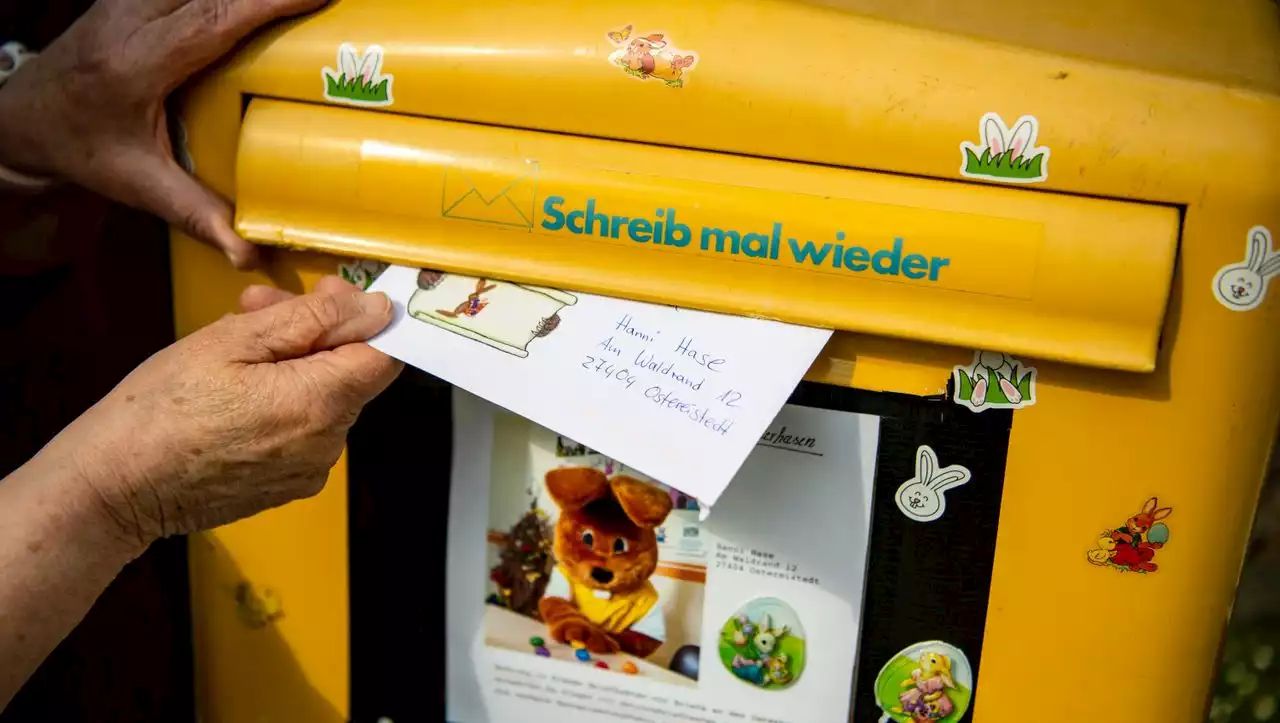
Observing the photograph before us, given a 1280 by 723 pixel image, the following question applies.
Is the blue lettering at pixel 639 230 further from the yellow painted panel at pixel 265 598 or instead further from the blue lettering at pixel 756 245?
the yellow painted panel at pixel 265 598

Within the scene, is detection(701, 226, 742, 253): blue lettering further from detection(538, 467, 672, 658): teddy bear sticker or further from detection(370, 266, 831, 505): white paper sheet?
detection(538, 467, 672, 658): teddy bear sticker

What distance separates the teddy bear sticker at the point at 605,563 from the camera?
3.10ft

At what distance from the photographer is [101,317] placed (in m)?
1.14

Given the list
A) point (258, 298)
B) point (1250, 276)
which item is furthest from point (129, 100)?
point (1250, 276)

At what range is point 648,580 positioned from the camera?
3.13 feet

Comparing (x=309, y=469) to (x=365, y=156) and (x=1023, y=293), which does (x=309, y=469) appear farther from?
(x=1023, y=293)

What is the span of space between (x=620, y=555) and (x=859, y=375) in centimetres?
27

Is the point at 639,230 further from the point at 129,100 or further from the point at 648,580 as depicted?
the point at 129,100

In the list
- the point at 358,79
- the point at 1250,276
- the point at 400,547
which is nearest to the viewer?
the point at 1250,276

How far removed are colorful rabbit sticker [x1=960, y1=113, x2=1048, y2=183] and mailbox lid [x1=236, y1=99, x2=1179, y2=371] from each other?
0.05ft

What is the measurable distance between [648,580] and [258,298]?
0.42m

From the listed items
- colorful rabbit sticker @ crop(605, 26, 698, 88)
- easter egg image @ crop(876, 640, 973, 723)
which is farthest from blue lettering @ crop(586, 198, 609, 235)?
easter egg image @ crop(876, 640, 973, 723)

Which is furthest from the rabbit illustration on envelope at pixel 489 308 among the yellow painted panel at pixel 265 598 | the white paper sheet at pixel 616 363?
the yellow painted panel at pixel 265 598

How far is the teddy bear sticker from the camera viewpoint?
37.2 inches
